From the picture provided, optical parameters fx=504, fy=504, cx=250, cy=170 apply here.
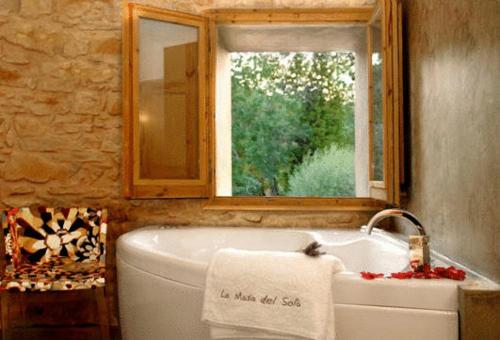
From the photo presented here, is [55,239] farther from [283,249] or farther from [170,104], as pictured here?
[283,249]

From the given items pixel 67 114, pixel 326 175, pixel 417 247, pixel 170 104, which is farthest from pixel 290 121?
pixel 417 247

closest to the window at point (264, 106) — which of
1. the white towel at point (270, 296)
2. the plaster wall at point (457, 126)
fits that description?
the plaster wall at point (457, 126)

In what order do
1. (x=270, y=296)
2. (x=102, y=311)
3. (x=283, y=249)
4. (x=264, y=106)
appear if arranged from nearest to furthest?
(x=270, y=296) < (x=102, y=311) < (x=283, y=249) < (x=264, y=106)

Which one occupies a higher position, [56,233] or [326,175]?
[326,175]

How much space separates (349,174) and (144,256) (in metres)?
2.61

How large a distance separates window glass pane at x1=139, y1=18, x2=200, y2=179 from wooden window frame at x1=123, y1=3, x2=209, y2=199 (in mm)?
52

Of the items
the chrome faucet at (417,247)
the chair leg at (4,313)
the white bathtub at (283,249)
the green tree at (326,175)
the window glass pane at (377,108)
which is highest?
the window glass pane at (377,108)

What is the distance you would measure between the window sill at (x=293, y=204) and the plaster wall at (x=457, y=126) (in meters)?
0.67

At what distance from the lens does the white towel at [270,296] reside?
5.22 feet

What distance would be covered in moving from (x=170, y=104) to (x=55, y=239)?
1.11 m

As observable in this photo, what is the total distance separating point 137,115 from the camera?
3174mm

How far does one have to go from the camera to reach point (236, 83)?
4684 mm

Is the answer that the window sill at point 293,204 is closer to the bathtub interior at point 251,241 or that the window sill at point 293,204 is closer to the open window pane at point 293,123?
the bathtub interior at point 251,241

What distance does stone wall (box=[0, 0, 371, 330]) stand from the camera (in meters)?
3.29
